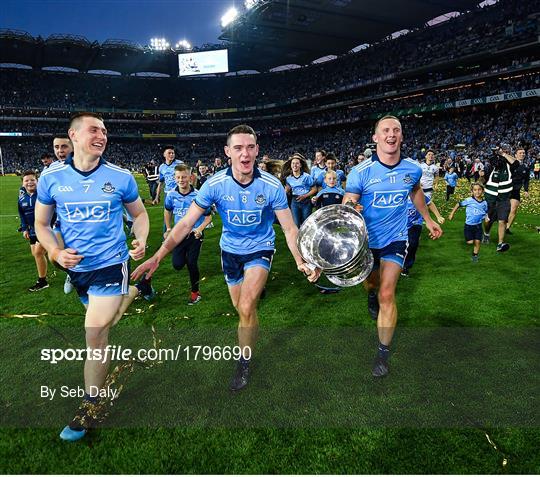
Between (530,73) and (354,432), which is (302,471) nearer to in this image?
(354,432)

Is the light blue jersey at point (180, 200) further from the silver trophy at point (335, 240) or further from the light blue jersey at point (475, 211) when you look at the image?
the light blue jersey at point (475, 211)

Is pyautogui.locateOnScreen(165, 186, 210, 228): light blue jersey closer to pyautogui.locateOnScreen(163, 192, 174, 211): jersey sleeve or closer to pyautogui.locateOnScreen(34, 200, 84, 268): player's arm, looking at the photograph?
pyautogui.locateOnScreen(163, 192, 174, 211): jersey sleeve

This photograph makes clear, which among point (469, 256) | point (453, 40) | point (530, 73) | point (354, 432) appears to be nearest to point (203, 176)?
point (469, 256)

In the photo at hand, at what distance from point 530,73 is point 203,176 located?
36908 mm

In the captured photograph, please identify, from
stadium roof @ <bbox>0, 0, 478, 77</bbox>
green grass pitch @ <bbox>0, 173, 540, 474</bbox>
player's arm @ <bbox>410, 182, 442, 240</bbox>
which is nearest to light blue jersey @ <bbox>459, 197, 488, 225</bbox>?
green grass pitch @ <bbox>0, 173, 540, 474</bbox>

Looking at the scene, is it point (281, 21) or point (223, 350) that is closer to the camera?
point (223, 350)

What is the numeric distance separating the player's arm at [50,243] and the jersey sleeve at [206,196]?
121cm

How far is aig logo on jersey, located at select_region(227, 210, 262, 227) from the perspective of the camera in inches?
154

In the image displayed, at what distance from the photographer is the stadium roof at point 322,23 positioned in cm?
3950

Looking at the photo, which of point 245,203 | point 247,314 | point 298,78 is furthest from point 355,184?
point 298,78

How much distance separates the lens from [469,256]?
8.56 m

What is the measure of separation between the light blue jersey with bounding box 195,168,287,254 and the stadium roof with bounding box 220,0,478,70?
4112cm

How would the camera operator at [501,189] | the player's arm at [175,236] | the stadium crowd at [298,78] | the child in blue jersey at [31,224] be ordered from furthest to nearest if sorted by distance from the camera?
1. the stadium crowd at [298,78]
2. the camera operator at [501,189]
3. the child in blue jersey at [31,224]
4. the player's arm at [175,236]

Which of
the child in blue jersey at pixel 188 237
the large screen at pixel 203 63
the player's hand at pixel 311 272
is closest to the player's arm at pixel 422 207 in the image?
the player's hand at pixel 311 272
